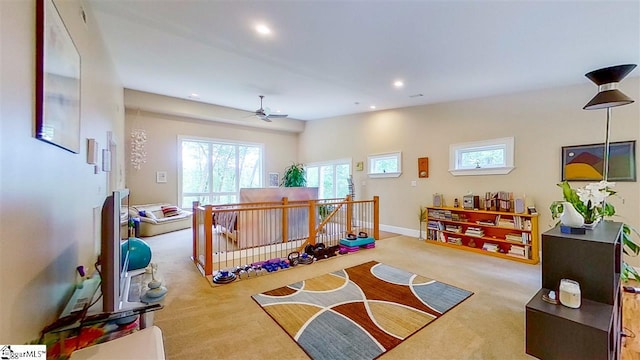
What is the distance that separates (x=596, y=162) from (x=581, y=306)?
3180 millimetres

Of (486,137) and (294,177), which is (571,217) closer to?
(486,137)

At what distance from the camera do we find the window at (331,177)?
7523mm

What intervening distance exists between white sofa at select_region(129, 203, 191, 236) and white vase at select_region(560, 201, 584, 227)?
6818mm

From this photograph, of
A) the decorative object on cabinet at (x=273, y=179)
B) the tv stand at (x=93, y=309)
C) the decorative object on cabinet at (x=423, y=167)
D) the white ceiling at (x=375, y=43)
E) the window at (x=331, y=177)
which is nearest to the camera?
the tv stand at (x=93, y=309)

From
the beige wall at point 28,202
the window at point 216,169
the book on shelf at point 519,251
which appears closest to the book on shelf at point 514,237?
the book on shelf at point 519,251

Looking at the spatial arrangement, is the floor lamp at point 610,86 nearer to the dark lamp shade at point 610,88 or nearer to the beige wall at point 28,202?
the dark lamp shade at point 610,88

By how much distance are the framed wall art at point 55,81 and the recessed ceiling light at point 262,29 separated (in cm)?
168

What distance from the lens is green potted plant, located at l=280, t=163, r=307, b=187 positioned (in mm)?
8469

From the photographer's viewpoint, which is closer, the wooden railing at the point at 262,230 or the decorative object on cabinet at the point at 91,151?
the decorative object on cabinet at the point at 91,151

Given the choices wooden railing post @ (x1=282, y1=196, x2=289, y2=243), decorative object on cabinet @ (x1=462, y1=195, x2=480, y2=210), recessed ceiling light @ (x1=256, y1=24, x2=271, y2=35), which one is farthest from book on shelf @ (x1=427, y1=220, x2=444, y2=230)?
recessed ceiling light @ (x1=256, y1=24, x2=271, y2=35)

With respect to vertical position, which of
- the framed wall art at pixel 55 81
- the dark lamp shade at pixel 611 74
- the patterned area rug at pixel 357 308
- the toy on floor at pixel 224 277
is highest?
the dark lamp shade at pixel 611 74

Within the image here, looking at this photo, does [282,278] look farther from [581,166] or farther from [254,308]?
[581,166]

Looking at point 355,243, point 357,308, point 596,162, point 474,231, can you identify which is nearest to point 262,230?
point 355,243

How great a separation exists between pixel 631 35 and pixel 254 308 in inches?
188
